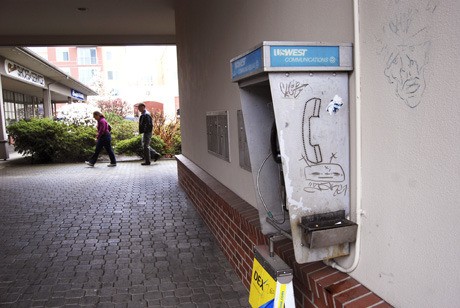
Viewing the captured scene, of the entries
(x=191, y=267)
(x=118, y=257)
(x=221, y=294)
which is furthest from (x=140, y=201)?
(x=221, y=294)

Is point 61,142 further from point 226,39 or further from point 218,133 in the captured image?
point 226,39

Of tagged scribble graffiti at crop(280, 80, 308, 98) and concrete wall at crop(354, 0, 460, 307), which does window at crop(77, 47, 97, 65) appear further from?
concrete wall at crop(354, 0, 460, 307)

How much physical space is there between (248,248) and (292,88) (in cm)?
203

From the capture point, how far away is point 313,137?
88.9 inches

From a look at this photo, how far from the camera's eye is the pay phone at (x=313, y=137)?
7.07 ft

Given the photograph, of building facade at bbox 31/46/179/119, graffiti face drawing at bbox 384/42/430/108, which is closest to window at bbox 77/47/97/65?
building facade at bbox 31/46/179/119

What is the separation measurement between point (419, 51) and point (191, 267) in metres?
3.51

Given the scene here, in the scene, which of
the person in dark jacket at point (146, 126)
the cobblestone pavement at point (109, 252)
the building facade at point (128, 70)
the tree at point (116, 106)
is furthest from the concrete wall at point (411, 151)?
the building facade at point (128, 70)

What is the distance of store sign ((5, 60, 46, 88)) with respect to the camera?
17.1 m

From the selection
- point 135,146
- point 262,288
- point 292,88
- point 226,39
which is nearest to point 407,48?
point 292,88

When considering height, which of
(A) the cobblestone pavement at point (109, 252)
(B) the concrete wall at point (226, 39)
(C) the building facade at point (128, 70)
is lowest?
(A) the cobblestone pavement at point (109, 252)

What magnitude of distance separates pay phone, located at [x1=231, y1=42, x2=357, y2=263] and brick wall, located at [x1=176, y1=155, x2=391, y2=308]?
0.18 m

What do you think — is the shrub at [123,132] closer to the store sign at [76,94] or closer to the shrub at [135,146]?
the shrub at [135,146]

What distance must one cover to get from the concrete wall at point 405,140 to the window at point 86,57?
64.1m
